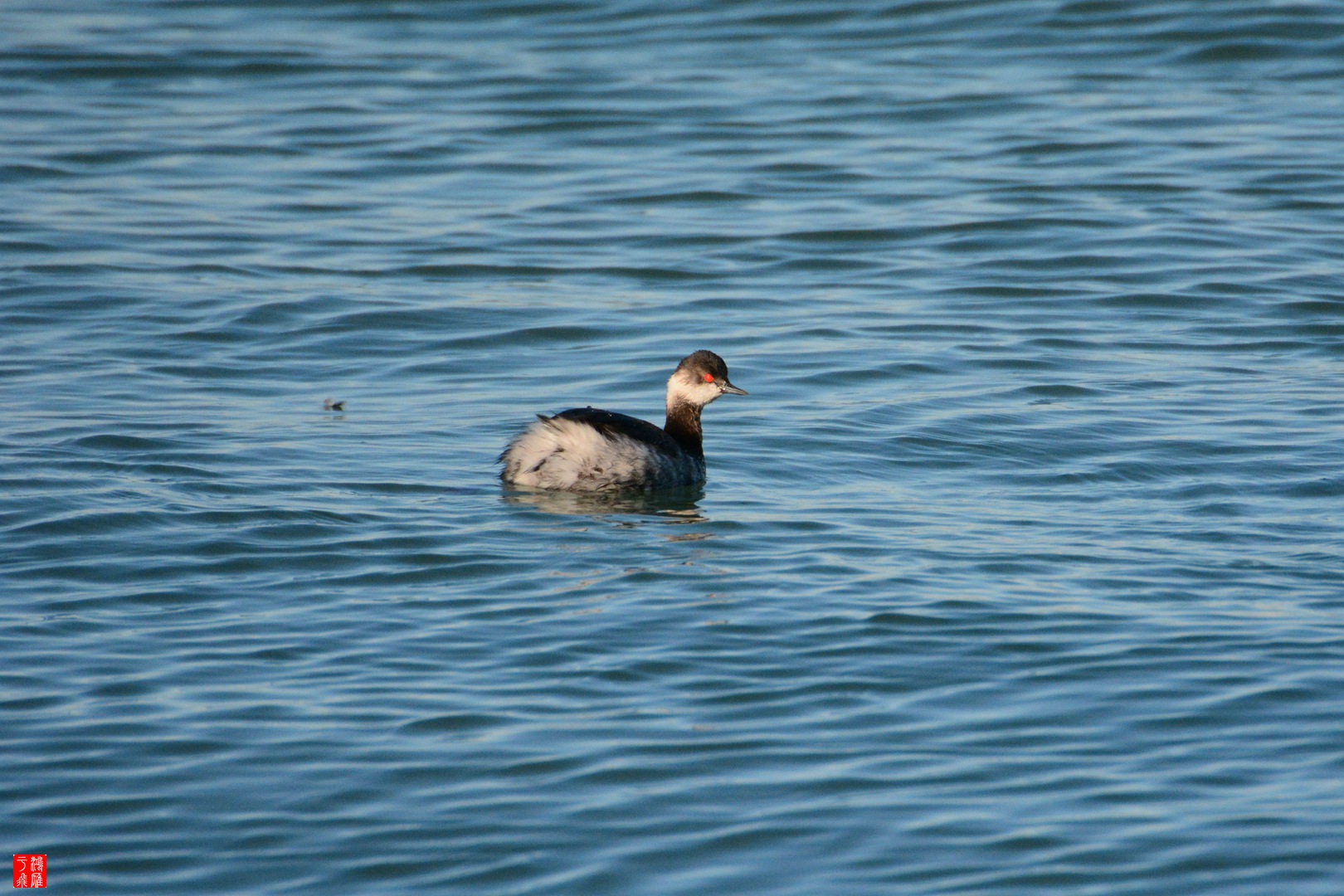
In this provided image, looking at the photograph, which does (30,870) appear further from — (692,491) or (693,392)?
(693,392)

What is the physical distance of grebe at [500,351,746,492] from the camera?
884 cm

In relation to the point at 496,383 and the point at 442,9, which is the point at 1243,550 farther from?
the point at 442,9

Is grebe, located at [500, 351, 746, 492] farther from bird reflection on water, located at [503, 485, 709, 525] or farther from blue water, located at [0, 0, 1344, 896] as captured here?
blue water, located at [0, 0, 1344, 896]

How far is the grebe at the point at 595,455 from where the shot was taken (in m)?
8.84

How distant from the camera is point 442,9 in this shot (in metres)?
24.3

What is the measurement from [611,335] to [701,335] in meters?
0.65

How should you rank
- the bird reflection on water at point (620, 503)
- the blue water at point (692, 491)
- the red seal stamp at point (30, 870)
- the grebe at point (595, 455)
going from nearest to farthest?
the red seal stamp at point (30, 870) → the blue water at point (692, 491) → the bird reflection on water at point (620, 503) → the grebe at point (595, 455)

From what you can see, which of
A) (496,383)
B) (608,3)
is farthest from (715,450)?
(608,3)

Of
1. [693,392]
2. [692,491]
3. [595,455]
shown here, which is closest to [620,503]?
[595,455]

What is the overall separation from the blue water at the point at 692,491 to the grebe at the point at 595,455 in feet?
0.58

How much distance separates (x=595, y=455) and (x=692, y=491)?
596mm

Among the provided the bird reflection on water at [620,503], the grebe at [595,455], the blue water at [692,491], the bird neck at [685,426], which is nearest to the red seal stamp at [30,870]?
the blue water at [692,491]

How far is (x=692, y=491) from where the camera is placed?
362 inches

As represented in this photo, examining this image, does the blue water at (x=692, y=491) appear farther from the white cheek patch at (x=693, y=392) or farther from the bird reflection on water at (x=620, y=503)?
the white cheek patch at (x=693, y=392)
